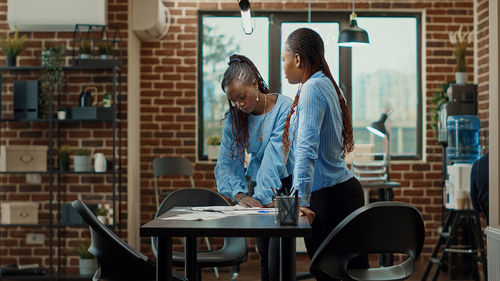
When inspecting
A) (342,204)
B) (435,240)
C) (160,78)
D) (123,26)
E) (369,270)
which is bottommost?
(435,240)

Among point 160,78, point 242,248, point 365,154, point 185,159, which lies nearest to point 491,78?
point 242,248

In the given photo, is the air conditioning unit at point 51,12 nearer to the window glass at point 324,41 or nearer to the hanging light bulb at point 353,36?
the window glass at point 324,41

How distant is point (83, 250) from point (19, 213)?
0.65 meters

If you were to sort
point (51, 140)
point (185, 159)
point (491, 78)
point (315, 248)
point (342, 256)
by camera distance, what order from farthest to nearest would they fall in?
point (185, 159), point (51, 140), point (491, 78), point (315, 248), point (342, 256)

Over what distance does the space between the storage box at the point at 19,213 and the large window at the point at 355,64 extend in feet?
5.77

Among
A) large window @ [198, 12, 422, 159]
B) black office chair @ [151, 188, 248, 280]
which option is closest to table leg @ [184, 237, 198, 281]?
black office chair @ [151, 188, 248, 280]

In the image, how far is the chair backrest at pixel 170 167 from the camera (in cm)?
616

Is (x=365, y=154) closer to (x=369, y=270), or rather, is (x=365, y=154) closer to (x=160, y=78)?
(x=160, y=78)

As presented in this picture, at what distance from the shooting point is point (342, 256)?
245 centimetres

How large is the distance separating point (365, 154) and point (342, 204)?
3810 mm

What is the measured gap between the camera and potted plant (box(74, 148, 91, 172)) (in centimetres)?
561

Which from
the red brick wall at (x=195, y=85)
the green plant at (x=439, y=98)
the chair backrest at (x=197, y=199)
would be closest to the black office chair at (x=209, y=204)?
the chair backrest at (x=197, y=199)

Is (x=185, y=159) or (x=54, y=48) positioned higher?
(x=54, y=48)

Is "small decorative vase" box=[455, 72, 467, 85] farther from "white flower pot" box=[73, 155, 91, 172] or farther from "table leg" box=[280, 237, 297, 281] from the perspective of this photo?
"table leg" box=[280, 237, 297, 281]
